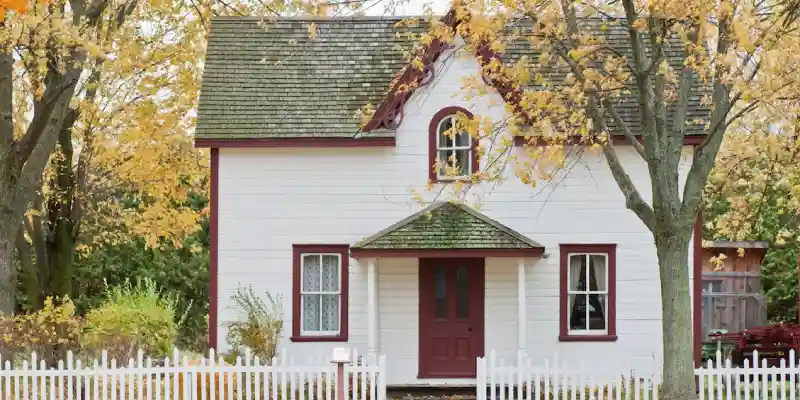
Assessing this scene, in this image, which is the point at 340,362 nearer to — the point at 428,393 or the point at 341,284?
the point at 428,393

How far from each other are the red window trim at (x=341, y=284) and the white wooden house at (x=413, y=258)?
0.08 ft

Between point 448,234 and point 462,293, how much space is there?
1460mm

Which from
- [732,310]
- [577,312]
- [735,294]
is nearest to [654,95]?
[577,312]

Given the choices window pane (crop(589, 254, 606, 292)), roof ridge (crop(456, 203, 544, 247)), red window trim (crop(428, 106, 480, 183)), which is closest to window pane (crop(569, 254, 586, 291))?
window pane (crop(589, 254, 606, 292))

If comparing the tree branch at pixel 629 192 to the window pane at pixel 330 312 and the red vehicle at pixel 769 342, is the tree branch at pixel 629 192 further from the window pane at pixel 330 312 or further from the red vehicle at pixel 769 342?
the red vehicle at pixel 769 342

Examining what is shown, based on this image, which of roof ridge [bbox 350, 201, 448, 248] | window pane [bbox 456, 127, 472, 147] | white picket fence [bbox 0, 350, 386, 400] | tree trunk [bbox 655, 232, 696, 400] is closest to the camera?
tree trunk [bbox 655, 232, 696, 400]

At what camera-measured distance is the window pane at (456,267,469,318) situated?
2047 centimetres

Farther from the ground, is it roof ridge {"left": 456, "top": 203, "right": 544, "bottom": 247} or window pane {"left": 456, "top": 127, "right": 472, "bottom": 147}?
window pane {"left": 456, "top": 127, "right": 472, "bottom": 147}

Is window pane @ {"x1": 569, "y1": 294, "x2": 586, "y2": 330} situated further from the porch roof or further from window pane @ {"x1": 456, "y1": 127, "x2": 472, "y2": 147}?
window pane @ {"x1": 456, "y1": 127, "x2": 472, "y2": 147}

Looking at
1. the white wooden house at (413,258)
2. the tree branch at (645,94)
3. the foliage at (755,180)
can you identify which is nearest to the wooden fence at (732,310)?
the foliage at (755,180)

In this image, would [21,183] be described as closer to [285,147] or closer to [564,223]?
[285,147]

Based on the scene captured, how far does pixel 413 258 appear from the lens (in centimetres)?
2033

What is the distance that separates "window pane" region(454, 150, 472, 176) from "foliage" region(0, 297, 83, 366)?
7322mm

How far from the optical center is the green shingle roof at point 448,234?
19.4 meters
